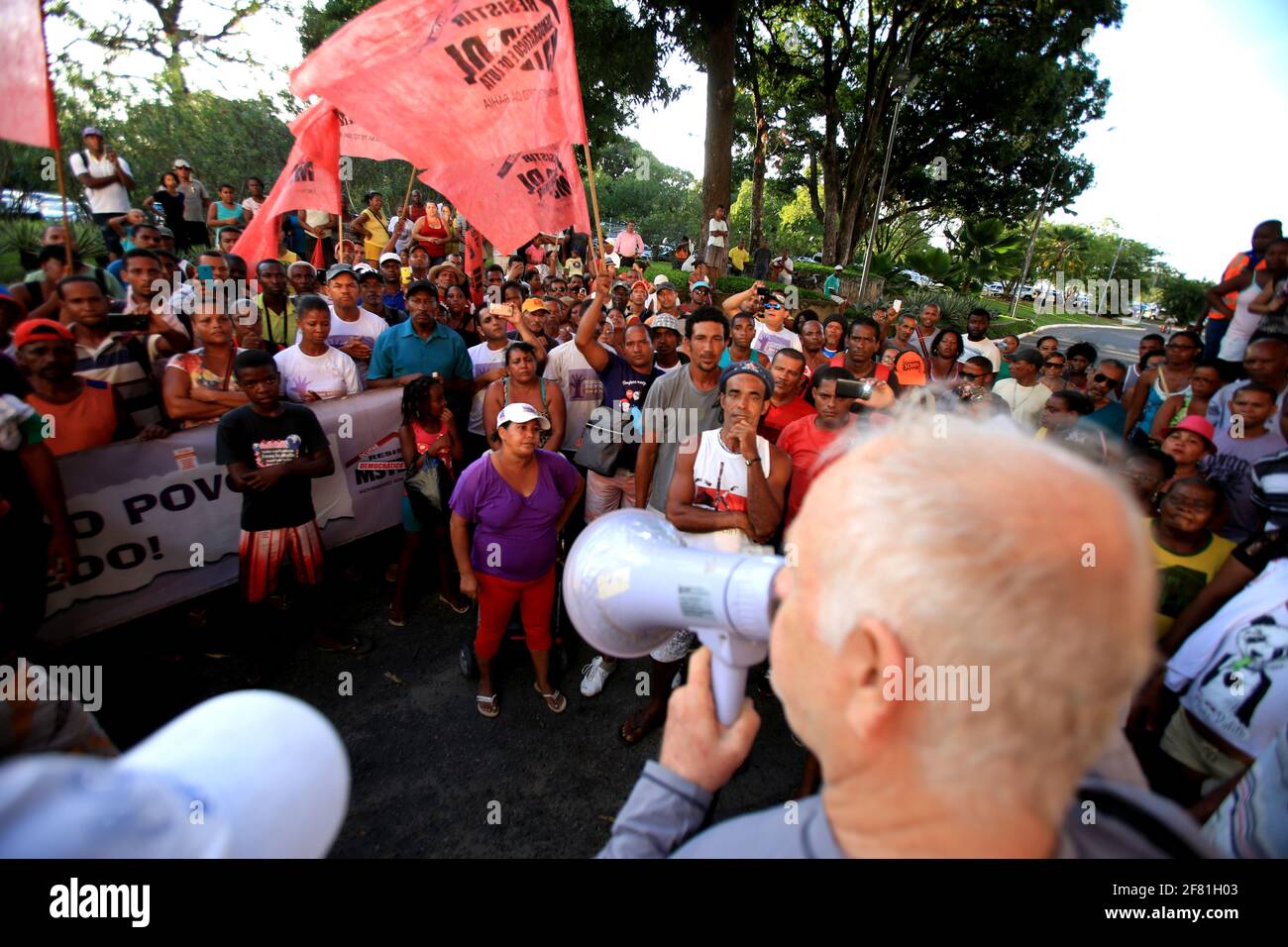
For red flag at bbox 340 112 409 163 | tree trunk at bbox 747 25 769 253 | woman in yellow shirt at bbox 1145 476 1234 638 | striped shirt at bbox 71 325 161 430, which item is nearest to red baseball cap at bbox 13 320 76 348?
striped shirt at bbox 71 325 161 430

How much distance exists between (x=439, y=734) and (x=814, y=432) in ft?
8.98

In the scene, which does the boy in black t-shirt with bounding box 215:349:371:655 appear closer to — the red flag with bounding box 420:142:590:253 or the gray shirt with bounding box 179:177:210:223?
the red flag with bounding box 420:142:590:253

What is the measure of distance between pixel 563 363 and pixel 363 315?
194 cm

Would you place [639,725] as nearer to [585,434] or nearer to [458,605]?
[458,605]

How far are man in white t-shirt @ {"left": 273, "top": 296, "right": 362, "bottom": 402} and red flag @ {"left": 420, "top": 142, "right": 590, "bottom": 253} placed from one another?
1243mm

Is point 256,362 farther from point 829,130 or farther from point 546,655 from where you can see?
point 829,130

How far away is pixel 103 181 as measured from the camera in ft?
26.9

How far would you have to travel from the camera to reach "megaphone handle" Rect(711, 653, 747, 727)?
1.23 meters

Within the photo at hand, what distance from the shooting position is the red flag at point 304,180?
4656 mm

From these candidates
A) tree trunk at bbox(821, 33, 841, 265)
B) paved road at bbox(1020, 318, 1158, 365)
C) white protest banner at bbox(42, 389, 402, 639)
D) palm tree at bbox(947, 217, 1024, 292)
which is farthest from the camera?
palm tree at bbox(947, 217, 1024, 292)

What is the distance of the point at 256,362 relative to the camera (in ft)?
10.6

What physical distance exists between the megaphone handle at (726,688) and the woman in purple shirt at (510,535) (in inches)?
81.8

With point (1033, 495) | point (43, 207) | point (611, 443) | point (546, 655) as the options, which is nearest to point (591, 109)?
point (43, 207)

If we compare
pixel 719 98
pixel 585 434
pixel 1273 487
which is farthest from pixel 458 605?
pixel 719 98
